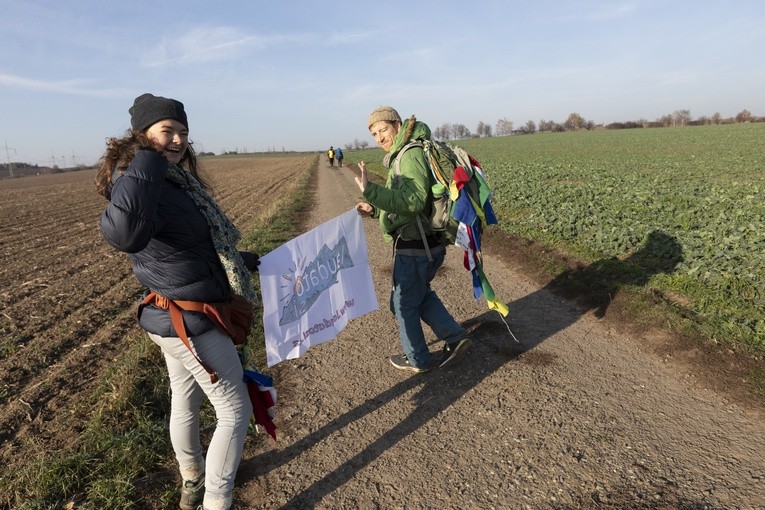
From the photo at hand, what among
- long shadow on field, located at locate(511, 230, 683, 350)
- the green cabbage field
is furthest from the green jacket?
the green cabbage field

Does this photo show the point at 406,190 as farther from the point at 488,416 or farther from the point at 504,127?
the point at 504,127

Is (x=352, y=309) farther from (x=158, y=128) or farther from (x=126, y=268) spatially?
(x=126, y=268)

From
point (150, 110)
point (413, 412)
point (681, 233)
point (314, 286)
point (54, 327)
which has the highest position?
point (150, 110)

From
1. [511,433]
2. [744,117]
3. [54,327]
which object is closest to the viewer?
[511,433]

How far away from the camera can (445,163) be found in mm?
3436

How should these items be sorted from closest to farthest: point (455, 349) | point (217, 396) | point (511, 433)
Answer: point (217, 396) < point (511, 433) < point (455, 349)

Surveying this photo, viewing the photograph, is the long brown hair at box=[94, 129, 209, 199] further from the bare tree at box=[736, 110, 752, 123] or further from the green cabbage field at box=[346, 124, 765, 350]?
the bare tree at box=[736, 110, 752, 123]

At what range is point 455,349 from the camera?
Result: 160 inches

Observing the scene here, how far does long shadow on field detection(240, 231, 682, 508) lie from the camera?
3.01 meters

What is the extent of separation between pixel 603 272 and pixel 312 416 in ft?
15.1

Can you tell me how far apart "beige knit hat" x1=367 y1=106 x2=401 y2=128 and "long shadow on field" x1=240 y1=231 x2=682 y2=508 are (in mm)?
2280

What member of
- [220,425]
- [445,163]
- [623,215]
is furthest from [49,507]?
[623,215]

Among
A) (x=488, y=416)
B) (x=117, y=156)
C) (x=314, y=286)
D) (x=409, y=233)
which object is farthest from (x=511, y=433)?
(x=117, y=156)

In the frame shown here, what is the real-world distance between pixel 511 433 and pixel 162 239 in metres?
2.63
